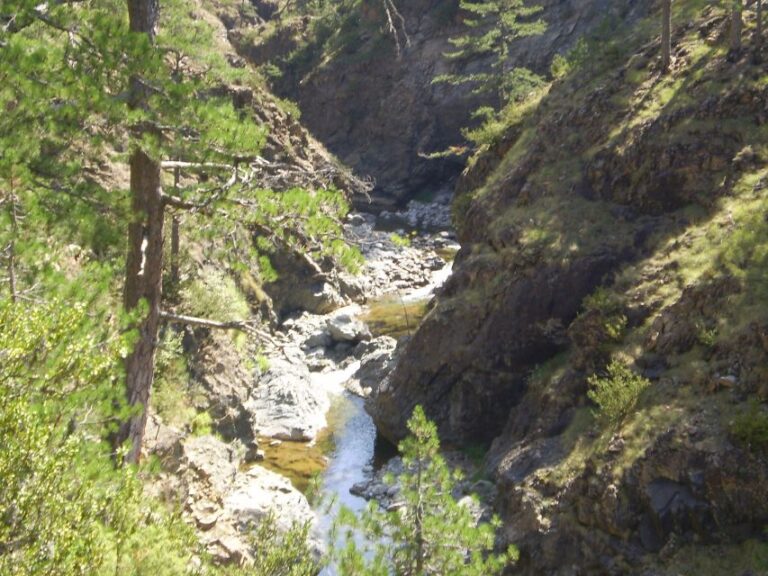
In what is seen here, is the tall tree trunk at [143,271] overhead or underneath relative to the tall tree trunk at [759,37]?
underneath

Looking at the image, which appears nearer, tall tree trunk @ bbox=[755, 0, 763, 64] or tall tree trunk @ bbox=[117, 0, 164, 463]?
tall tree trunk @ bbox=[117, 0, 164, 463]

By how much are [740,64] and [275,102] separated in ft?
80.9

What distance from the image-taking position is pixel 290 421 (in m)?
17.4

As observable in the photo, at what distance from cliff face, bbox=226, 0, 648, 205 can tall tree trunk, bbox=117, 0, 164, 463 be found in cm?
3930

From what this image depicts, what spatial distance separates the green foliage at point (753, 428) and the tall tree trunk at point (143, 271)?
24.1ft

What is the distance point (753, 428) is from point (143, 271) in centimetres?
766

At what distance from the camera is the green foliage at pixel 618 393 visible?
35.1 ft

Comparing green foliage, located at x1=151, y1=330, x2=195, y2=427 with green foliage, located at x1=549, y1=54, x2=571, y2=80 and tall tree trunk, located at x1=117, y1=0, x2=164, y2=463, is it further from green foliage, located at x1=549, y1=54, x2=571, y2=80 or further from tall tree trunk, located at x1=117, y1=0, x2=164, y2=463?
green foliage, located at x1=549, y1=54, x2=571, y2=80

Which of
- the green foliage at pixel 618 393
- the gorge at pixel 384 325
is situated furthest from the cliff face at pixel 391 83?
the green foliage at pixel 618 393

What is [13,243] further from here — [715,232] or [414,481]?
[715,232]

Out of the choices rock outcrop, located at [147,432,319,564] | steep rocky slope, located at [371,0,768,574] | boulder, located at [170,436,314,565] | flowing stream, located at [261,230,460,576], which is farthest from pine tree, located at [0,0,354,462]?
flowing stream, located at [261,230,460,576]

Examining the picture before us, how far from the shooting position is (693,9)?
733 inches

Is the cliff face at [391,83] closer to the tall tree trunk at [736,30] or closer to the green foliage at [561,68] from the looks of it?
the green foliage at [561,68]

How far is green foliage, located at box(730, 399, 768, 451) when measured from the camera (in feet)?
28.5
